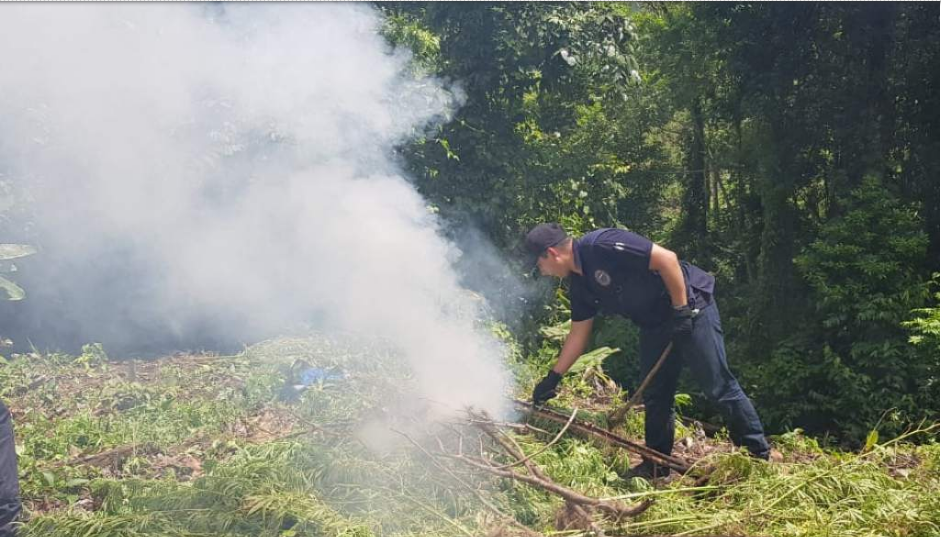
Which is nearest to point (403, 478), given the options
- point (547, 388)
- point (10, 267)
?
point (547, 388)

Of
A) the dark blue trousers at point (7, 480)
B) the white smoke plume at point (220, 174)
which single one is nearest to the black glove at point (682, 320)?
the white smoke plume at point (220, 174)

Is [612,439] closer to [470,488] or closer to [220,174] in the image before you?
[470,488]

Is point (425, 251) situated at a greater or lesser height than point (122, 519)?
greater

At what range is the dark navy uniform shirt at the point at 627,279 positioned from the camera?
4.20m

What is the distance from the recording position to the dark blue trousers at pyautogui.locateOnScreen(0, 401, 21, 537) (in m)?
3.37

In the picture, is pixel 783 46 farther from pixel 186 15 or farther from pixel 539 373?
pixel 186 15

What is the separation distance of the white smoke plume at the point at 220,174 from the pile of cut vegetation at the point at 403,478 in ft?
4.63

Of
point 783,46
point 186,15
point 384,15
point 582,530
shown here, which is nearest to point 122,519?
point 582,530

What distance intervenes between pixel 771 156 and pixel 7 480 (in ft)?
23.9

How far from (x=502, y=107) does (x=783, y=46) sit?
2.93 meters

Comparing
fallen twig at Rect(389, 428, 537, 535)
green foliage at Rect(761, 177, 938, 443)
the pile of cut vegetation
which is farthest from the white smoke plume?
green foliage at Rect(761, 177, 938, 443)

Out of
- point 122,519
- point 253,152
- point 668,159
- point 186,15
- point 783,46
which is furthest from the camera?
point 668,159

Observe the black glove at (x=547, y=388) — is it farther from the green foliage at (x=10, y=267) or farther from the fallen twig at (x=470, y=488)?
the green foliage at (x=10, y=267)

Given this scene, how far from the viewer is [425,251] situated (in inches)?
260
